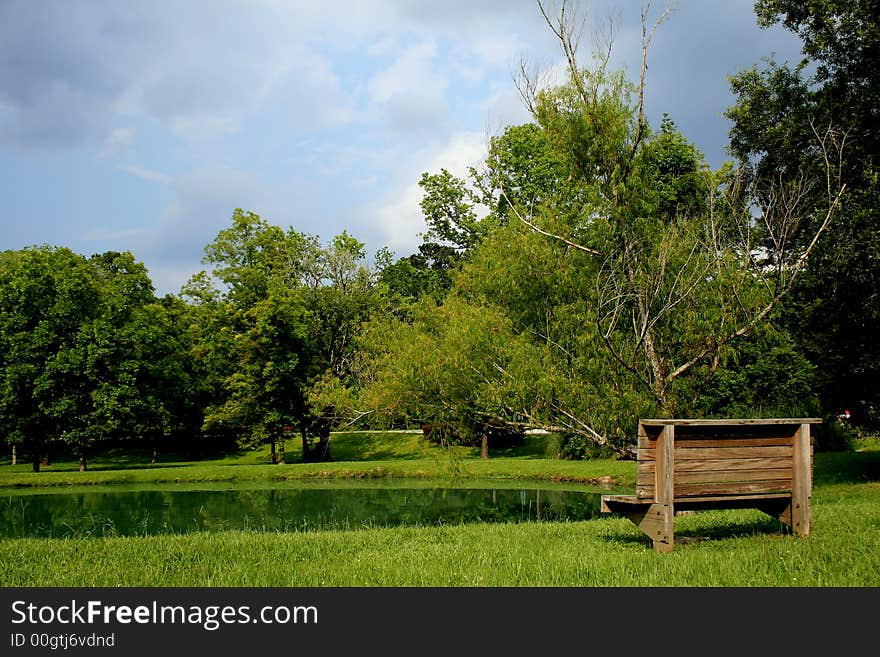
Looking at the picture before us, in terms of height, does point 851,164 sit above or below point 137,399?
above

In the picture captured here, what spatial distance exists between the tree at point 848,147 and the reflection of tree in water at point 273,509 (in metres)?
6.93

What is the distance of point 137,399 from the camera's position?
34469 mm

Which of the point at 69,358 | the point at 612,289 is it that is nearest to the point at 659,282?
the point at 612,289

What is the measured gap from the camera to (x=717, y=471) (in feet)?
24.9

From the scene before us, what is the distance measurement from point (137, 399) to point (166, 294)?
58.5 feet

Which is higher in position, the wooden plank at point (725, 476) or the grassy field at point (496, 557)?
the wooden plank at point (725, 476)

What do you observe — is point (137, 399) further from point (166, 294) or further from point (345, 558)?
point (345, 558)

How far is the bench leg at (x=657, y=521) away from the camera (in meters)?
7.34

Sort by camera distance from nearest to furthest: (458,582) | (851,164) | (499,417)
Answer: (458,582)
(499,417)
(851,164)

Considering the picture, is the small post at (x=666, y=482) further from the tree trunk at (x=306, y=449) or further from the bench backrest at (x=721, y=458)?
the tree trunk at (x=306, y=449)

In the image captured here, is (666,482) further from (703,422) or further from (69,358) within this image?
(69,358)

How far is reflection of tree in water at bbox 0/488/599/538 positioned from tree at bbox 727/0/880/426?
6927mm

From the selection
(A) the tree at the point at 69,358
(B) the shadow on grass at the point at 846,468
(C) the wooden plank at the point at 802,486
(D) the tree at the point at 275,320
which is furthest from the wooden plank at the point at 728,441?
(A) the tree at the point at 69,358
